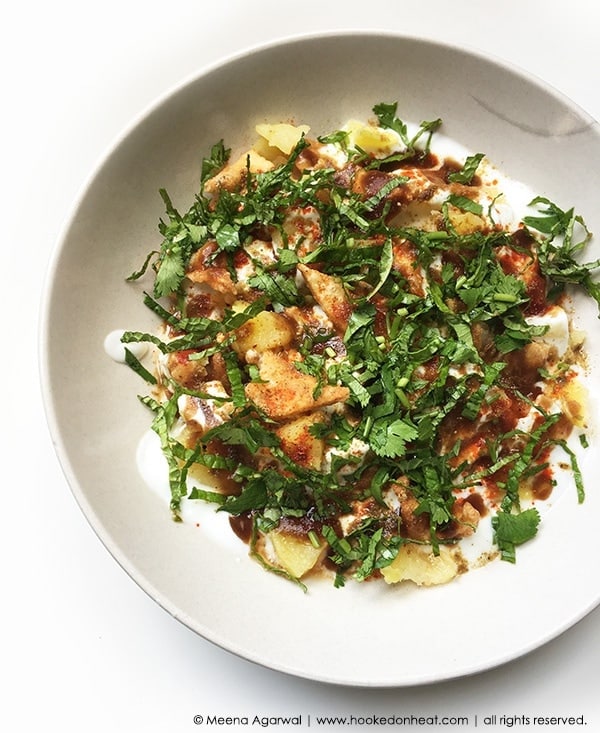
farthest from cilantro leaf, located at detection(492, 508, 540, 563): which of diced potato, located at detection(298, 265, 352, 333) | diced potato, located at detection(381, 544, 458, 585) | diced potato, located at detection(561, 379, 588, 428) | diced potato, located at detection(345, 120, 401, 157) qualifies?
diced potato, located at detection(345, 120, 401, 157)

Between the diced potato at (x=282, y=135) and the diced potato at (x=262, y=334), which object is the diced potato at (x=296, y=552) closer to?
the diced potato at (x=262, y=334)

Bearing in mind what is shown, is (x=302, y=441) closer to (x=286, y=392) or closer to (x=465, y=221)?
(x=286, y=392)

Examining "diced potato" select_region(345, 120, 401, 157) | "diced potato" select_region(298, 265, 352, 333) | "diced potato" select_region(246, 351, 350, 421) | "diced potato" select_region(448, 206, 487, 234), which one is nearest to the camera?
"diced potato" select_region(246, 351, 350, 421)

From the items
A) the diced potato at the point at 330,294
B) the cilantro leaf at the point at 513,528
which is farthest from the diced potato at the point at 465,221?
the cilantro leaf at the point at 513,528

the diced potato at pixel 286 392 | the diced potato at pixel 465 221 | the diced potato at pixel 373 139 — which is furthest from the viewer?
the diced potato at pixel 373 139

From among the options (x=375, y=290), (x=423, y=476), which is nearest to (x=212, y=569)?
(x=423, y=476)

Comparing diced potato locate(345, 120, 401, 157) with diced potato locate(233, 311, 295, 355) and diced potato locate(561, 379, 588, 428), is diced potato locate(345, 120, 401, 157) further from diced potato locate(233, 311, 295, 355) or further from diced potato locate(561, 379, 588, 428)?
diced potato locate(561, 379, 588, 428)
